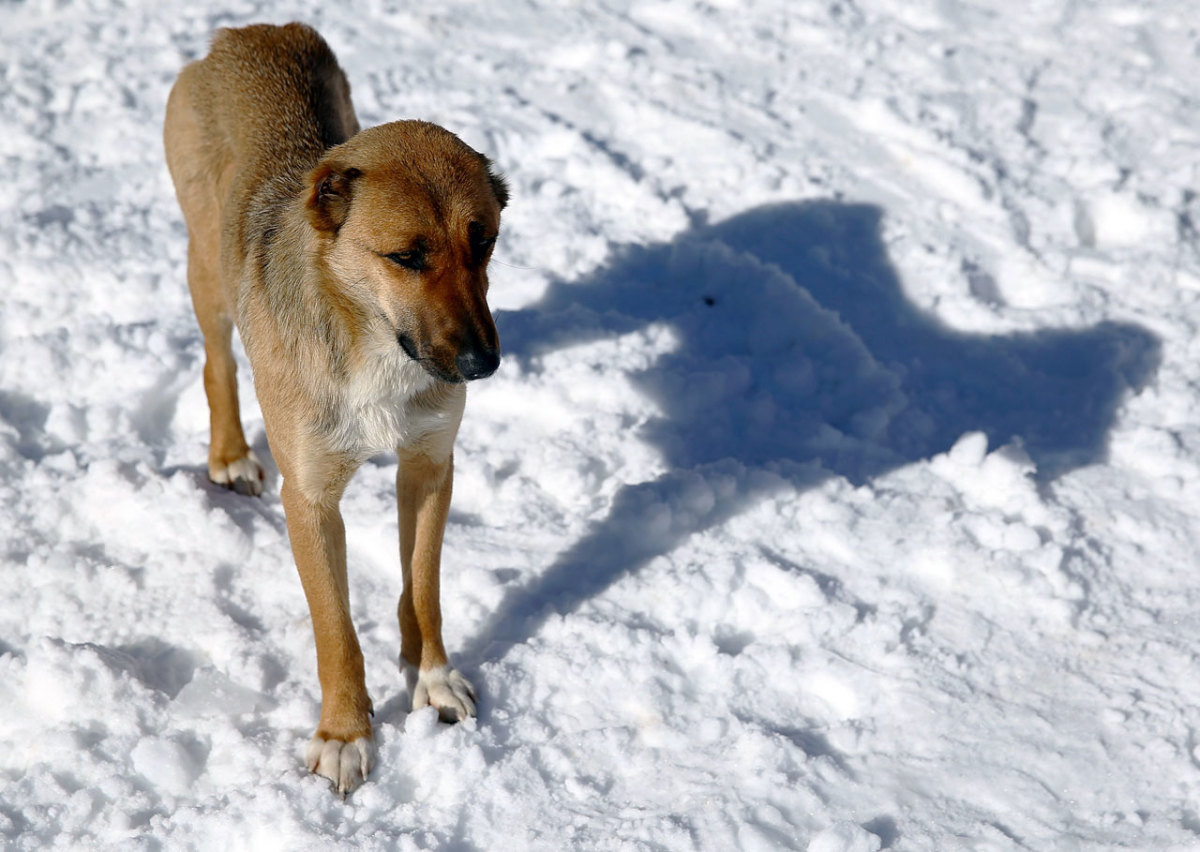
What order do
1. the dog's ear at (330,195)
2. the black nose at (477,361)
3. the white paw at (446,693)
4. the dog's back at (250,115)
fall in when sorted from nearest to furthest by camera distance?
the black nose at (477,361) < the dog's ear at (330,195) < the white paw at (446,693) < the dog's back at (250,115)

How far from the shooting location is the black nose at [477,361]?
9.65 feet

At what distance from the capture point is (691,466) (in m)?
4.75

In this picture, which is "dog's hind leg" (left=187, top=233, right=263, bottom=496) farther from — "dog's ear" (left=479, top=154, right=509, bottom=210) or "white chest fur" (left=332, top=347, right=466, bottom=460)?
"dog's ear" (left=479, top=154, right=509, bottom=210)

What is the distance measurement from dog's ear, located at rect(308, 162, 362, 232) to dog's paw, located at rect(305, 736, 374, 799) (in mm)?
1611

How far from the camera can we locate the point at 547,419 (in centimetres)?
493

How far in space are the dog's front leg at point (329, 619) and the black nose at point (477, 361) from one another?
0.87m

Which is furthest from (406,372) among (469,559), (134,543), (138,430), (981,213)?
(981,213)

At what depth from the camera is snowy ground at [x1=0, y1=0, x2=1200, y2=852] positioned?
3.35 metres

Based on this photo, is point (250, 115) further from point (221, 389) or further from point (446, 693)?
point (446, 693)

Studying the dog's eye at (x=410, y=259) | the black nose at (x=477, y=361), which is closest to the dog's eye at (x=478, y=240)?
the dog's eye at (x=410, y=259)

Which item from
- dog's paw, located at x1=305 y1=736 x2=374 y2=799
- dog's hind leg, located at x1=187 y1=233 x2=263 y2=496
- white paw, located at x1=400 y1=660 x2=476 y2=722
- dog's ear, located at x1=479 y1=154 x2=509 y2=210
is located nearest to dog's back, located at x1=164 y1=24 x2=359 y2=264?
dog's hind leg, located at x1=187 y1=233 x2=263 y2=496

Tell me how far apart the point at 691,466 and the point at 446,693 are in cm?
164

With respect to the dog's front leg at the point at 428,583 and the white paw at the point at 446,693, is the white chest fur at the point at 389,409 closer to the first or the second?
the dog's front leg at the point at 428,583

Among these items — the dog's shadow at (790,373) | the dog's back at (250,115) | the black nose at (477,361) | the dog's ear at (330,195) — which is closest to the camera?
the black nose at (477,361)
